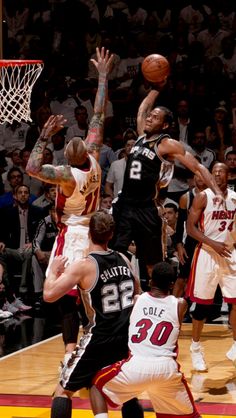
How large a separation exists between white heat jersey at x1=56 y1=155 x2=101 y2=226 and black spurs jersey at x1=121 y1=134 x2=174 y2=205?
707 millimetres

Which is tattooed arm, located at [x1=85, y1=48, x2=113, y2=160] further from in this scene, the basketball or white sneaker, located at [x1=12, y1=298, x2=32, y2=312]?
white sneaker, located at [x1=12, y1=298, x2=32, y2=312]

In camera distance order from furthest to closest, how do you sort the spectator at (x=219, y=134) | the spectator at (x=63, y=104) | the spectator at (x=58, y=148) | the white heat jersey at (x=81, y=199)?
the spectator at (x=63, y=104)
the spectator at (x=58, y=148)
the spectator at (x=219, y=134)
the white heat jersey at (x=81, y=199)

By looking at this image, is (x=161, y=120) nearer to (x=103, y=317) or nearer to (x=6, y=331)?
(x=103, y=317)

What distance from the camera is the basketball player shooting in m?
8.77

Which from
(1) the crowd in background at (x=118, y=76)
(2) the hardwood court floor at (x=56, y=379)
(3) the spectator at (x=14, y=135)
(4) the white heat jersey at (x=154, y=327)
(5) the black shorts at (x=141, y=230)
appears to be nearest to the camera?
(4) the white heat jersey at (x=154, y=327)

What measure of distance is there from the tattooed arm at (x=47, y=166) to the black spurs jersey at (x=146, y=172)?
1.09 metres

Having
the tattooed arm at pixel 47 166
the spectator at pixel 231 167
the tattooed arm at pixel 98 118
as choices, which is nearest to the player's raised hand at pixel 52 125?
the tattooed arm at pixel 47 166

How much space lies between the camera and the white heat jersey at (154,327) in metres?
6.16

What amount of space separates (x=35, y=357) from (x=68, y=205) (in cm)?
231

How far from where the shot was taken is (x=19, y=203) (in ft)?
44.1

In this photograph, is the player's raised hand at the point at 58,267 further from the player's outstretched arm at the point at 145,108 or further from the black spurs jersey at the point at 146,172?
the player's outstretched arm at the point at 145,108

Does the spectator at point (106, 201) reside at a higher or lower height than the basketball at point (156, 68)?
lower

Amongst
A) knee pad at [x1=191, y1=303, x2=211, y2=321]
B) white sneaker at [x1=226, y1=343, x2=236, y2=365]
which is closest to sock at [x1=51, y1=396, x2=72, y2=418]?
knee pad at [x1=191, y1=303, x2=211, y2=321]

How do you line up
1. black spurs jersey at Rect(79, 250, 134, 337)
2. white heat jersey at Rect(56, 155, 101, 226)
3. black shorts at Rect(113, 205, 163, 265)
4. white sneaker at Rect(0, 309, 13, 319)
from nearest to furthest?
black spurs jersey at Rect(79, 250, 134, 337)
white heat jersey at Rect(56, 155, 101, 226)
black shorts at Rect(113, 205, 163, 265)
white sneaker at Rect(0, 309, 13, 319)
